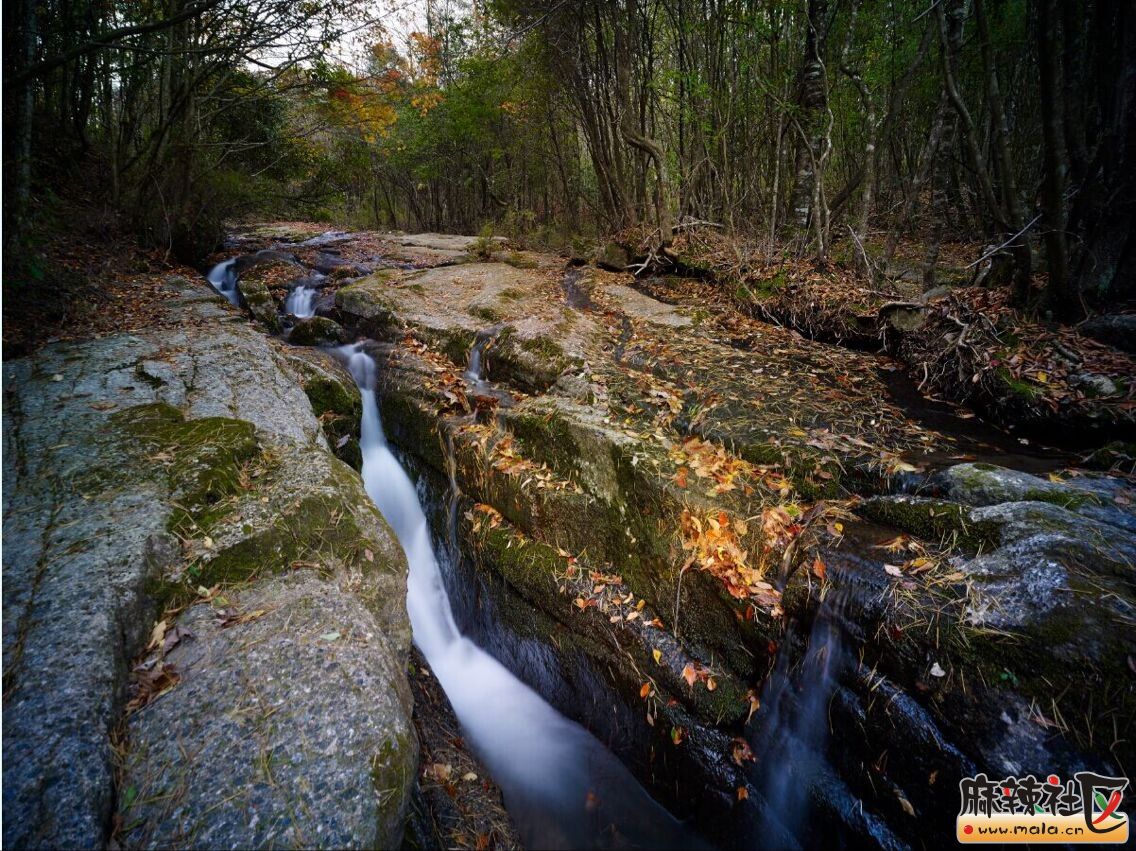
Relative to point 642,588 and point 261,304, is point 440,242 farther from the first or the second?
point 642,588

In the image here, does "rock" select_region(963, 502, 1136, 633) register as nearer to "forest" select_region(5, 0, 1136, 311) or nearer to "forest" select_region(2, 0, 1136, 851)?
"forest" select_region(2, 0, 1136, 851)

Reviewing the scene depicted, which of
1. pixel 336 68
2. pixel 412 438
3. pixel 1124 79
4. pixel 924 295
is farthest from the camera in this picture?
pixel 336 68

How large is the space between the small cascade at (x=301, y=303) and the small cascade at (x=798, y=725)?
9.40m

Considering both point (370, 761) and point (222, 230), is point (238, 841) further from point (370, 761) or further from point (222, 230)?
point (222, 230)

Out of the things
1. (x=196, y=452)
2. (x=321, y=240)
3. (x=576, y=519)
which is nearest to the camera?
(x=196, y=452)

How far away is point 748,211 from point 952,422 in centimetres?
803

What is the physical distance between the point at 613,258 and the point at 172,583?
32.7ft

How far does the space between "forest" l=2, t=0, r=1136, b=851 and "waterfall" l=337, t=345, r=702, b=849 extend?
0.03m

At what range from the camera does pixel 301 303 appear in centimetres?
934

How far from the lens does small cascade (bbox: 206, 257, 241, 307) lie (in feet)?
31.2

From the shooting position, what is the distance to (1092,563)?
8.11ft

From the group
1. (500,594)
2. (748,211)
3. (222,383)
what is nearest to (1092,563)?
(500,594)

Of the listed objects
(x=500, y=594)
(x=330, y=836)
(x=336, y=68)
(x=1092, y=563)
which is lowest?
(x=500, y=594)

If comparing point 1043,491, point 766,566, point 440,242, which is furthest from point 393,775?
point 440,242
